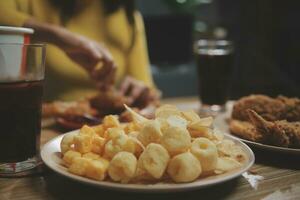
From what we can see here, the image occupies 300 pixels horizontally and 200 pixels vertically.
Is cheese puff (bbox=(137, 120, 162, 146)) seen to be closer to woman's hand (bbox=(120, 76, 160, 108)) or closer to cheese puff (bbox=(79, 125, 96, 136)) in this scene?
cheese puff (bbox=(79, 125, 96, 136))

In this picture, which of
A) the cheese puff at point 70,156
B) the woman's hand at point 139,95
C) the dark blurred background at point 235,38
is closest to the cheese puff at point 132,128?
the cheese puff at point 70,156

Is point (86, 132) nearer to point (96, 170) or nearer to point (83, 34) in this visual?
point (96, 170)

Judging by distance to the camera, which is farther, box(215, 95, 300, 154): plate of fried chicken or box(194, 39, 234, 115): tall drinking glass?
box(194, 39, 234, 115): tall drinking glass

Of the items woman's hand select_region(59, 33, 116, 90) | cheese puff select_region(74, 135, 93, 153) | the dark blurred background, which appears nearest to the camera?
cheese puff select_region(74, 135, 93, 153)

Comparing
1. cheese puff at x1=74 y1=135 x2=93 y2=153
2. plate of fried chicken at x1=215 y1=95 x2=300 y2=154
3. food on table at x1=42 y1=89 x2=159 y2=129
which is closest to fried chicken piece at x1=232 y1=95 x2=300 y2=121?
plate of fried chicken at x1=215 y1=95 x2=300 y2=154

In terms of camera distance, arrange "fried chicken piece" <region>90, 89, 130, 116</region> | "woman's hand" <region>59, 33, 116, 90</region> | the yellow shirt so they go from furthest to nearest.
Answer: the yellow shirt → "woman's hand" <region>59, 33, 116, 90</region> → "fried chicken piece" <region>90, 89, 130, 116</region>

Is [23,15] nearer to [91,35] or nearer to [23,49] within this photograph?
[91,35]

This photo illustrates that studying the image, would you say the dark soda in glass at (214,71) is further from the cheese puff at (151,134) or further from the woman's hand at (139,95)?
the cheese puff at (151,134)
